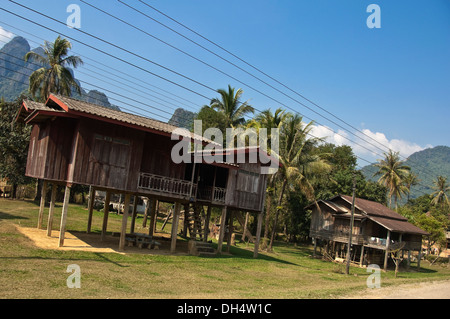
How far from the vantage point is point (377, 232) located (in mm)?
35594

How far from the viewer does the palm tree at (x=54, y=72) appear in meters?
34.1

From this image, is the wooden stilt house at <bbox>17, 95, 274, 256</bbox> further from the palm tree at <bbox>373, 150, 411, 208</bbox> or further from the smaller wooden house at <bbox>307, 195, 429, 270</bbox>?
the palm tree at <bbox>373, 150, 411, 208</bbox>

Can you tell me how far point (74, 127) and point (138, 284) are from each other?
936cm

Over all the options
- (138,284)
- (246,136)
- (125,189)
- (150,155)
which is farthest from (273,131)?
(138,284)

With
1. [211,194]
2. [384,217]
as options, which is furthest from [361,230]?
[211,194]

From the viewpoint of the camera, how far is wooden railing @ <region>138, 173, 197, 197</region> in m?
19.2

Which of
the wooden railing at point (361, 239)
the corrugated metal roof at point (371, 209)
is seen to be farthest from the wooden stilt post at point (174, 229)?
the corrugated metal roof at point (371, 209)

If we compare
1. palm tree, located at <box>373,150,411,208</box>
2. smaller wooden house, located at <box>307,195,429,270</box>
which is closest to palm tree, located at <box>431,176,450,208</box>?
palm tree, located at <box>373,150,411,208</box>

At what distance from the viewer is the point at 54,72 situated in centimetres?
3469

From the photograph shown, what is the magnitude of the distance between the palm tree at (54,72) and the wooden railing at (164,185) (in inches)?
772

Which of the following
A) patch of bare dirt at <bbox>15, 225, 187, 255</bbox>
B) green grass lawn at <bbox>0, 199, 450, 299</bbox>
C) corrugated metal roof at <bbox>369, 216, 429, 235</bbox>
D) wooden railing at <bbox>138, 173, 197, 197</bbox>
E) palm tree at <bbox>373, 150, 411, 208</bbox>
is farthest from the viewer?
palm tree at <bbox>373, 150, 411, 208</bbox>

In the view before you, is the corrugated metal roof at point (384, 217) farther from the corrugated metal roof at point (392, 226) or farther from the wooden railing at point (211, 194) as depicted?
the wooden railing at point (211, 194)

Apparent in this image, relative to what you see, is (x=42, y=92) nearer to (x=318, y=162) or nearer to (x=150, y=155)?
(x=150, y=155)

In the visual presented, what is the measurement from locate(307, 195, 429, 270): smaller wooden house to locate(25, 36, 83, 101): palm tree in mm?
26117
